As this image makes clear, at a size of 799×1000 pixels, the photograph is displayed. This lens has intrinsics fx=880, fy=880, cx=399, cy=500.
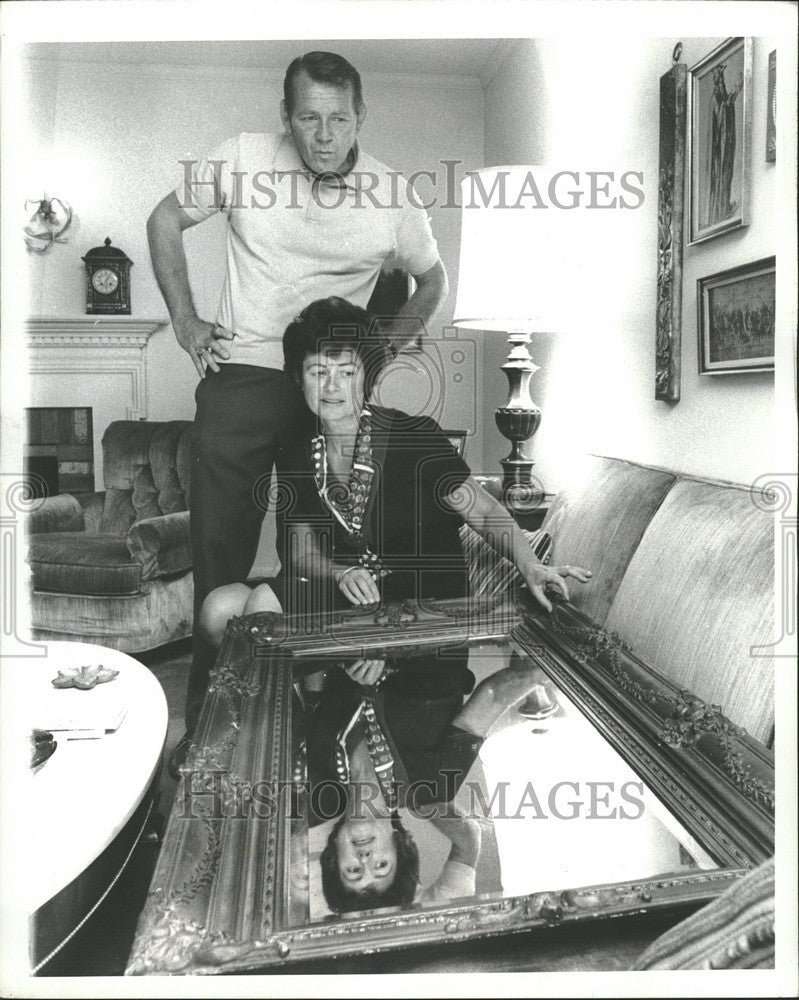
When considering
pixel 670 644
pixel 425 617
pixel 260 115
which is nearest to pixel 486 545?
pixel 425 617

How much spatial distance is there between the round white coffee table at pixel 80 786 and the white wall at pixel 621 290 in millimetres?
744

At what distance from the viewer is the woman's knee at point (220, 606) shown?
155 cm

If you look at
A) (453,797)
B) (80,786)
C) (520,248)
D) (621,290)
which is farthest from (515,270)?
(80,786)

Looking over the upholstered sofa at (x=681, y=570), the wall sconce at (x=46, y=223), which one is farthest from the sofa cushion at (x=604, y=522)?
the wall sconce at (x=46, y=223)

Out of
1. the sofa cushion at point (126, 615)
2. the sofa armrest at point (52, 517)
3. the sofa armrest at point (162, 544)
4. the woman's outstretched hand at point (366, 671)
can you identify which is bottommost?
the woman's outstretched hand at point (366, 671)

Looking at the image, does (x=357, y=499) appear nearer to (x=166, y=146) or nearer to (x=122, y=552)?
(x=122, y=552)

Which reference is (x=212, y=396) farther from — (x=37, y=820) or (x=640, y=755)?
(x=640, y=755)

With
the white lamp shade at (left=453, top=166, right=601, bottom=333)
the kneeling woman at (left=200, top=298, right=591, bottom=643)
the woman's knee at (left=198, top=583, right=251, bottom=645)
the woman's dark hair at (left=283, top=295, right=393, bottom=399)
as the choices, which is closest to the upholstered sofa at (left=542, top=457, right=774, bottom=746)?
the kneeling woman at (left=200, top=298, right=591, bottom=643)

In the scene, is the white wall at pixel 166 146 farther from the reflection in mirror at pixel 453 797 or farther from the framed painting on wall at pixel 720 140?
the reflection in mirror at pixel 453 797

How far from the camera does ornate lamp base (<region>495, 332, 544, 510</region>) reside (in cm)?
156

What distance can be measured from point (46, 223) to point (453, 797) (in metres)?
1.11

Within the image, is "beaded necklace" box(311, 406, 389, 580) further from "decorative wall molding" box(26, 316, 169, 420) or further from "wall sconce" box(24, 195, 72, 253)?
"wall sconce" box(24, 195, 72, 253)

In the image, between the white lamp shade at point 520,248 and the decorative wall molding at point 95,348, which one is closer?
the decorative wall molding at point 95,348

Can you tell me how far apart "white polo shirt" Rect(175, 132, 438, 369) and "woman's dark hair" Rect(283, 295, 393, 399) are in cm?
1
